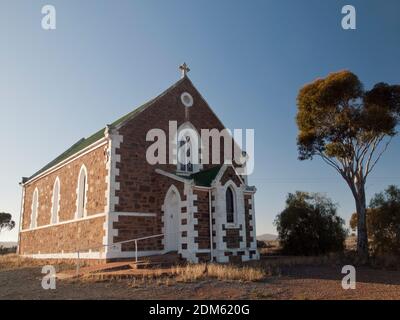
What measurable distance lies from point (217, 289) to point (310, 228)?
16.6m

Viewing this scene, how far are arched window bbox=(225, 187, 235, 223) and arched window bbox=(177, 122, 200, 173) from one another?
3.42 metres

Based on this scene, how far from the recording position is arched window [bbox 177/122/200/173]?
21281 millimetres

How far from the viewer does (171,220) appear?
18719mm

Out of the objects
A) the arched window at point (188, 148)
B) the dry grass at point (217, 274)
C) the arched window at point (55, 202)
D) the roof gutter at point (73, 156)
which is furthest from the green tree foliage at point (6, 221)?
the dry grass at point (217, 274)

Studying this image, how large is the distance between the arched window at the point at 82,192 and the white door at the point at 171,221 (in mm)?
5212

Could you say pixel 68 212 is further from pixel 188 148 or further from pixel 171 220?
pixel 188 148

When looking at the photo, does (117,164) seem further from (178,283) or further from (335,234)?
(335,234)

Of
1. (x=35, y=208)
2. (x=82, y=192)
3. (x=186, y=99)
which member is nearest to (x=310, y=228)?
(x=186, y=99)

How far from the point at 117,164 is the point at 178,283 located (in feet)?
28.4

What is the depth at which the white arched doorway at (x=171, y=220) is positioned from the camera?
18.6 metres

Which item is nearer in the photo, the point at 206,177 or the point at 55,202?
the point at 206,177

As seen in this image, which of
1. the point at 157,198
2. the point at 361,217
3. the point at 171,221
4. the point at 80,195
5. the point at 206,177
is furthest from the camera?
the point at 80,195

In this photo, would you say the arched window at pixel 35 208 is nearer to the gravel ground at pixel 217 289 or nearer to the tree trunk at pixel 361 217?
the gravel ground at pixel 217 289
